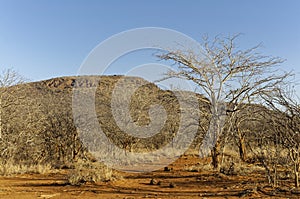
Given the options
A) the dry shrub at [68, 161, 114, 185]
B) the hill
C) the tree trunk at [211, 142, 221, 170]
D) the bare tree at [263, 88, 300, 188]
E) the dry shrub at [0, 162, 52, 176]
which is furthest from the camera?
the hill

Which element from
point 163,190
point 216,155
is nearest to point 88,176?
point 163,190

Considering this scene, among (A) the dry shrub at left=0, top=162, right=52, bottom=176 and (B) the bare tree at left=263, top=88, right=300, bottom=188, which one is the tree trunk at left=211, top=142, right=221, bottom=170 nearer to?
(B) the bare tree at left=263, top=88, right=300, bottom=188

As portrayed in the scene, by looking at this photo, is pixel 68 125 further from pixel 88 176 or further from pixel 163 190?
pixel 163 190

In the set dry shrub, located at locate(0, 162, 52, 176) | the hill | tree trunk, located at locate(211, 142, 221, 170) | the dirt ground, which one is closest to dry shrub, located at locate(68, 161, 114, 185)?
the dirt ground

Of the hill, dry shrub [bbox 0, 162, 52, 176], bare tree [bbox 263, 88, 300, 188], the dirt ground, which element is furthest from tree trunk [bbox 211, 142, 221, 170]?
dry shrub [bbox 0, 162, 52, 176]

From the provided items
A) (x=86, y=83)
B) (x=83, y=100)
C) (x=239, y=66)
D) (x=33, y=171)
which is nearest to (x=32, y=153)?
(x=33, y=171)

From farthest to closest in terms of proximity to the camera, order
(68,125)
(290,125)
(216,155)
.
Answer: (68,125)
(216,155)
(290,125)

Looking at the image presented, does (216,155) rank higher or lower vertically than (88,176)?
higher

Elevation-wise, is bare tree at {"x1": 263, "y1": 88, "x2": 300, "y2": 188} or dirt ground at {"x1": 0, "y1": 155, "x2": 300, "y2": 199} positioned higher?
bare tree at {"x1": 263, "y1": 88, "x2": 300, "y2": 188}

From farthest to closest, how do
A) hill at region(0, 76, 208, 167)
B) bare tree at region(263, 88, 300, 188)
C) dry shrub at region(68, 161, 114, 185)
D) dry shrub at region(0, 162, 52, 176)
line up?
hill at region(0, 76, 208, 167) → dry shrub at region(0, 162, 52, 176) → dry shrub at region(68, 161, 114, 185) → bare tree at region(263, 88, 300, 188)

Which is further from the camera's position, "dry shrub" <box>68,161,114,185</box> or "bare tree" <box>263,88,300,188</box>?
"dry shrub" <box>68,161,114,185</box>

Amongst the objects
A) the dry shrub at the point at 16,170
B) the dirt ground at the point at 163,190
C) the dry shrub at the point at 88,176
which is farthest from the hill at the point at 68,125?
the dry shrub at the point at 88,176

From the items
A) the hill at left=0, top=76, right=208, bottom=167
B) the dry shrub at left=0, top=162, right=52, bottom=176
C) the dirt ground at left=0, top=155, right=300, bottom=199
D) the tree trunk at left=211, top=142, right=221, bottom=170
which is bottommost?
the dirt ground at left=0, top=155, right=300, bottom=199

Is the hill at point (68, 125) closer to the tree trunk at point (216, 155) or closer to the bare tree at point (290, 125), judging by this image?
the tree trunk at point (216, 155)
